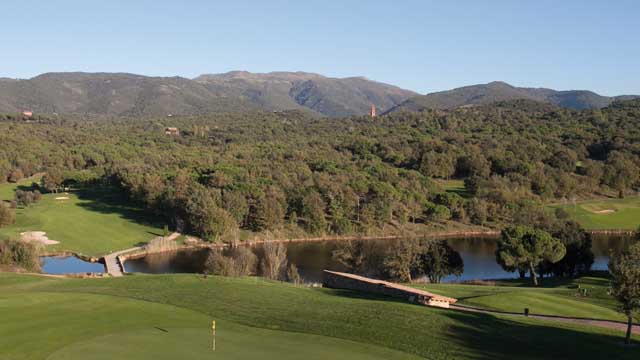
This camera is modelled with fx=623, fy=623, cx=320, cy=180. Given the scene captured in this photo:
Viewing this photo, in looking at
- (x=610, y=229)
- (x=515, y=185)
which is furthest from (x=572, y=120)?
(x=610, y=229)

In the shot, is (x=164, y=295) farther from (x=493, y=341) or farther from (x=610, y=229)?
(x=610, y=229)

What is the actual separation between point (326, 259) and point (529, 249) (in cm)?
2515

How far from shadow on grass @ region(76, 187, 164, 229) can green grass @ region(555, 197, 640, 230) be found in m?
62.1

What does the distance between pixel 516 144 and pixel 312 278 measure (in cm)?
8206

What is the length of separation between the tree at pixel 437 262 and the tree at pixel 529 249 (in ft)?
13.1

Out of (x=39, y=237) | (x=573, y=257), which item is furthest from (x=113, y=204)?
(x=573, y=257)

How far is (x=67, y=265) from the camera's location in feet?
209

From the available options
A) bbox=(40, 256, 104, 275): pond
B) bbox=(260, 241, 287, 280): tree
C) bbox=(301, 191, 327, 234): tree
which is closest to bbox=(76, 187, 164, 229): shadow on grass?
bbox=(40, 256, 104, 275): pond

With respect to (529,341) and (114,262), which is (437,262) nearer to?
(529,341)

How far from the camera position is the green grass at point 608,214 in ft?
301

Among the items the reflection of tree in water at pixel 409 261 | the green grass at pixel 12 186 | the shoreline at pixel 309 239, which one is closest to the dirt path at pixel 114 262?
the shoreline at pixel 309 239

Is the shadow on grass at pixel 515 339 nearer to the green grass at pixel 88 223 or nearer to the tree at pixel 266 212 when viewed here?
the green grass at pixel 88 223

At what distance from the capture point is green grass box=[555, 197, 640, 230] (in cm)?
9188

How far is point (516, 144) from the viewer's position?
127688 millimetres
